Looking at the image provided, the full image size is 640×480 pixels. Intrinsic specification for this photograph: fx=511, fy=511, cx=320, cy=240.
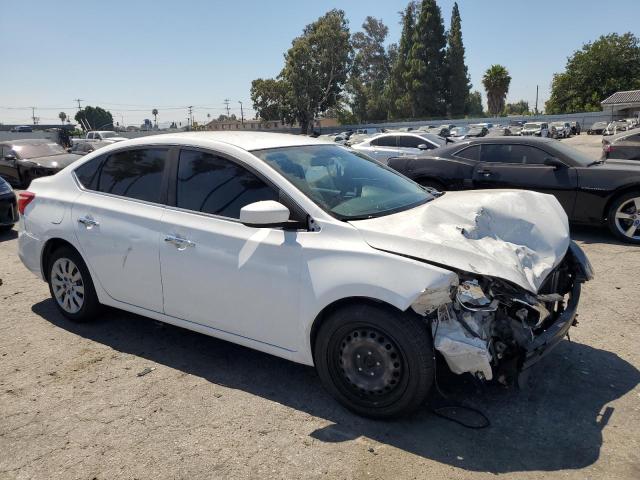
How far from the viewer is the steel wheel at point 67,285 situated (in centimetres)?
438

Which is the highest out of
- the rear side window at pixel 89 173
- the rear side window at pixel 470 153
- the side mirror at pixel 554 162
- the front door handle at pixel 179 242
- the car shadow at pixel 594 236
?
the rear side window at pixel 89 173

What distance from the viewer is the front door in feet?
10.5

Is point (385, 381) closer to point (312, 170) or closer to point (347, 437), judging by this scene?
point (347, 437)

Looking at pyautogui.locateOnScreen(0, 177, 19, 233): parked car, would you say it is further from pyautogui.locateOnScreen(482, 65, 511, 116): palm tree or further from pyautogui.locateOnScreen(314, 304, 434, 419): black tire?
pyautogui.locateOnScreen(482, 65, 511, 116): palm tree

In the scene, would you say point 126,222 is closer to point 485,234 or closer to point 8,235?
point 485,234

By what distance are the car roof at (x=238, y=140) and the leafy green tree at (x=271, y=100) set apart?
62.2 m

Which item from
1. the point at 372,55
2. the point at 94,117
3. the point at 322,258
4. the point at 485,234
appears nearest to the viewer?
the point at 322,258

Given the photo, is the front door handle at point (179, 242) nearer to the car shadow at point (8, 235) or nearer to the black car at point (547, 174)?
the black car at point (547, 174)

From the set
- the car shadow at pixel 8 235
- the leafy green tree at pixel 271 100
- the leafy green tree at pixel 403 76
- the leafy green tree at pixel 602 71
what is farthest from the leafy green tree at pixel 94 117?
the car shadow at pixel 8 235

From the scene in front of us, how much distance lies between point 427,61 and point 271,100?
20.3m

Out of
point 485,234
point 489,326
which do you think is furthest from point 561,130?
point 489,326

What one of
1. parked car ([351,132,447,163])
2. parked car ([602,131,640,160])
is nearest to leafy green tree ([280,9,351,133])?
parked car ([351,132,447,163])

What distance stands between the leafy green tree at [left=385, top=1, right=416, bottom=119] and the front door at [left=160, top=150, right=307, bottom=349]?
65.2m

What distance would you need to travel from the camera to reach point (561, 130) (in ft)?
145
